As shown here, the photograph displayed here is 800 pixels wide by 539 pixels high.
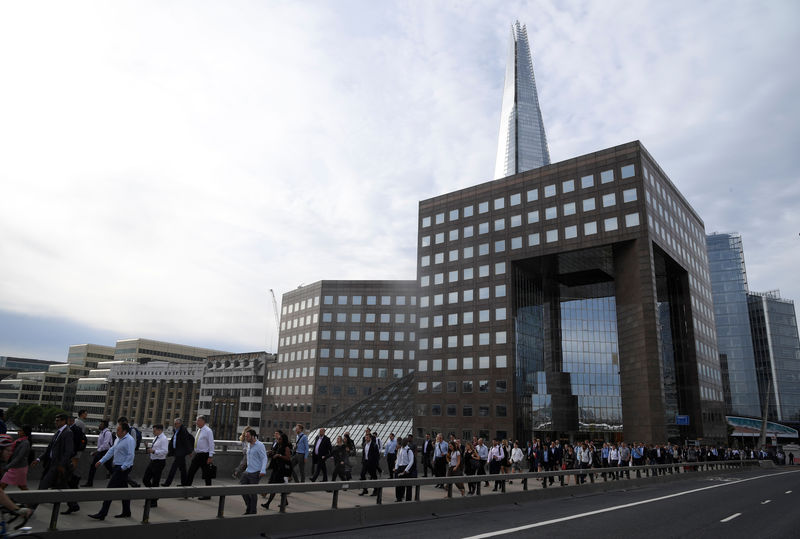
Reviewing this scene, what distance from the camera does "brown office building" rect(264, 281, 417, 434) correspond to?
104500mm

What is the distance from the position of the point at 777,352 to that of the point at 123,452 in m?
173

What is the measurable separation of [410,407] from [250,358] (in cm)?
6101

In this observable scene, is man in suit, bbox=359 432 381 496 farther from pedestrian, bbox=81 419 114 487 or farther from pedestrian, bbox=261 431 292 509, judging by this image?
pedestrian, bbox=81 419 114 487

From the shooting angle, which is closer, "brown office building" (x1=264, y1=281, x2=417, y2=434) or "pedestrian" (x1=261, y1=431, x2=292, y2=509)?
"pedestrian" (x1=261, y1=431, x2=292, y2=509)

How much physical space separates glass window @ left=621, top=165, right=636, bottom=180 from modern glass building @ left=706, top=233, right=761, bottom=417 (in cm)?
9965

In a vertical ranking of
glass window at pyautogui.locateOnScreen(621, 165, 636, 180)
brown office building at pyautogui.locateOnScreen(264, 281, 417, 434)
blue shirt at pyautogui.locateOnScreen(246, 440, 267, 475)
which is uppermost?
glass window at pyautogui.locateOnScreen(621, 165, 636, 180)

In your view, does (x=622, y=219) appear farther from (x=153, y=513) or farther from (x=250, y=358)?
(x=250, y=358)

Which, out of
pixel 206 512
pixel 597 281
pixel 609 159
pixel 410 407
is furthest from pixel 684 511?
pixel 597 281

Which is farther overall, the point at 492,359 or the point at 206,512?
the point at 492,359

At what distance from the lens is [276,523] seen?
36.5 ft

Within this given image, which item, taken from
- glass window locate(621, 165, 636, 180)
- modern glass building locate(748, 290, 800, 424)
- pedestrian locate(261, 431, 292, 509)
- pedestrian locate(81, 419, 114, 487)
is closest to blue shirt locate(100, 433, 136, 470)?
pedestrian locate(81, 419, 114, 487)

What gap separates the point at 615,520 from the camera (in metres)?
14.0

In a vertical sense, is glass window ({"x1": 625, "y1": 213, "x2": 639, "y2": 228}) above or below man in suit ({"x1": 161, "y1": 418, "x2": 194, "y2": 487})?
above

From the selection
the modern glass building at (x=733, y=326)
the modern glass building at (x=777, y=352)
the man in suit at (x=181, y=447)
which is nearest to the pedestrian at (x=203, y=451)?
the man in suit at (x=181, y=447)
